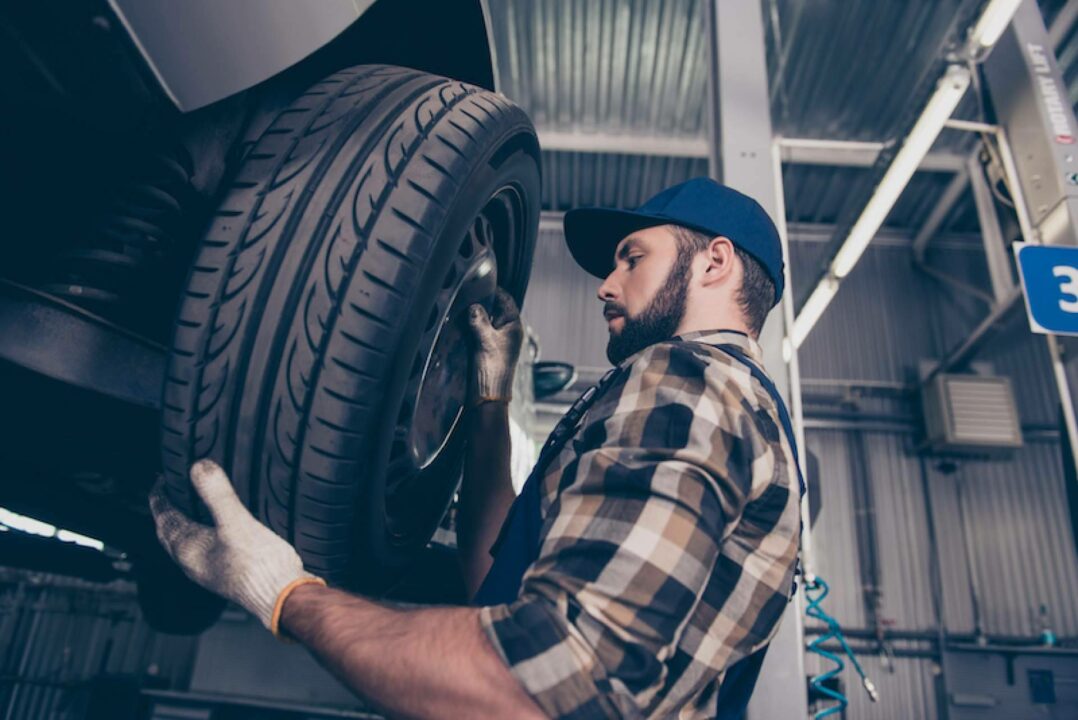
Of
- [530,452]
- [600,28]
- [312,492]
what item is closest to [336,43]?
[312,492]

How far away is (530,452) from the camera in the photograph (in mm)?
2250

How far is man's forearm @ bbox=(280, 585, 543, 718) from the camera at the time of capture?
24.4 inches

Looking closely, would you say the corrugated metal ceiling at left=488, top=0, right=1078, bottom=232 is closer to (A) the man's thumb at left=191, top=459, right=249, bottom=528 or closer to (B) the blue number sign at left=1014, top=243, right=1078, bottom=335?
(B) the blue number sign at left=1014, top=243, right=1078, bottom=335

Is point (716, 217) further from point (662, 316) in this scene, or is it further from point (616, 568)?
point (616, 568)

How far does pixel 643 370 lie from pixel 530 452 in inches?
58.7

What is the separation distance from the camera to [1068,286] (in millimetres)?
2205

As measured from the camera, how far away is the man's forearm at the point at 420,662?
2.03 feet

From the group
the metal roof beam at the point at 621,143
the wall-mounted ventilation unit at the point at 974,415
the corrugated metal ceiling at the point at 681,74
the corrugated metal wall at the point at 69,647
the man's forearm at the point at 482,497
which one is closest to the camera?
the man's forearm at the point at 482,497

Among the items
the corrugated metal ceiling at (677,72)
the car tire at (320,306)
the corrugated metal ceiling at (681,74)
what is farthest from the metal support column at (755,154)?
the corrugated metal ceiling at (677,72)

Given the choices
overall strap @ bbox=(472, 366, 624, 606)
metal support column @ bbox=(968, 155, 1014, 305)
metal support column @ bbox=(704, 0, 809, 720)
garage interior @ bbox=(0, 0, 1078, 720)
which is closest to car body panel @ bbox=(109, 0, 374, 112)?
overall strap @ bbox=(472, 366, 624, 606)

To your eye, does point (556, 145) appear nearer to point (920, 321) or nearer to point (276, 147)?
point (920, 321)

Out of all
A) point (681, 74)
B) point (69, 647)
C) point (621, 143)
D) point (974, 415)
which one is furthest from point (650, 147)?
point (69, 647)

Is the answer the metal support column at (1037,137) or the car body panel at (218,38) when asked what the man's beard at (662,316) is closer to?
the car body panel at (218,38)

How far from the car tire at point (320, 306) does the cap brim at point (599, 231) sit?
1.26 feet
